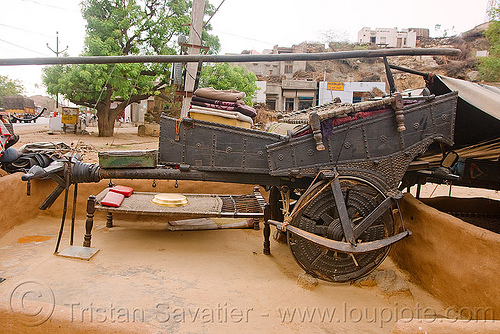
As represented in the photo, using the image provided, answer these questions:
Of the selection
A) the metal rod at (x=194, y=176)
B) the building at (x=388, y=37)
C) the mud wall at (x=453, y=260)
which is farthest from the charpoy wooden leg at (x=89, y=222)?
the building at (x=388, y=37)

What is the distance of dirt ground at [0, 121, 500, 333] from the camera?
3.07 meters

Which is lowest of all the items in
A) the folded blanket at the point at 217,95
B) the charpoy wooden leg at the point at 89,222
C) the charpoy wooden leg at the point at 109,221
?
the charpoy wooden leg at the point at 109,221

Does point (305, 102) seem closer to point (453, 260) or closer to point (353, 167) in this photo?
point (353, 167)

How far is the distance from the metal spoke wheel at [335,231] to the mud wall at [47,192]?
2.90 metres

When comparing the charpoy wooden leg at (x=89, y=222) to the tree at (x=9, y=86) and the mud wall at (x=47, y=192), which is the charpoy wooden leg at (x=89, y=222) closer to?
the mud wall at (x=47, y=192)

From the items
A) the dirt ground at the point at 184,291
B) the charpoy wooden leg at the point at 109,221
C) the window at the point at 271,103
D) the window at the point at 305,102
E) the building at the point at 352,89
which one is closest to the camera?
the dirt ground at the point at 184,291

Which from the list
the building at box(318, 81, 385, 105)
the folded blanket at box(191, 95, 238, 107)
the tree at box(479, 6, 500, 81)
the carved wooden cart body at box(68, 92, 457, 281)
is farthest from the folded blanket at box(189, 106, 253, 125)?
the tree at box(479, 6, 500, 81)

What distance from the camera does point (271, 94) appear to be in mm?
30094

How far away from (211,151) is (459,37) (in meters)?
42.0

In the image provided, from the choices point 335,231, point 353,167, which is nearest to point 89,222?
point 335,231

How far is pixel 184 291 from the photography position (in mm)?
3811

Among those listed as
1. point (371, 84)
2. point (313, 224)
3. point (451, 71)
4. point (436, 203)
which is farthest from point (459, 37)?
point (313, 224)

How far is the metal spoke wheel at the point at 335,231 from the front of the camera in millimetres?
4180

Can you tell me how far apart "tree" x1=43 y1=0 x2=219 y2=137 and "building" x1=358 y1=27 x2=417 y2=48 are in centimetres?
2938
